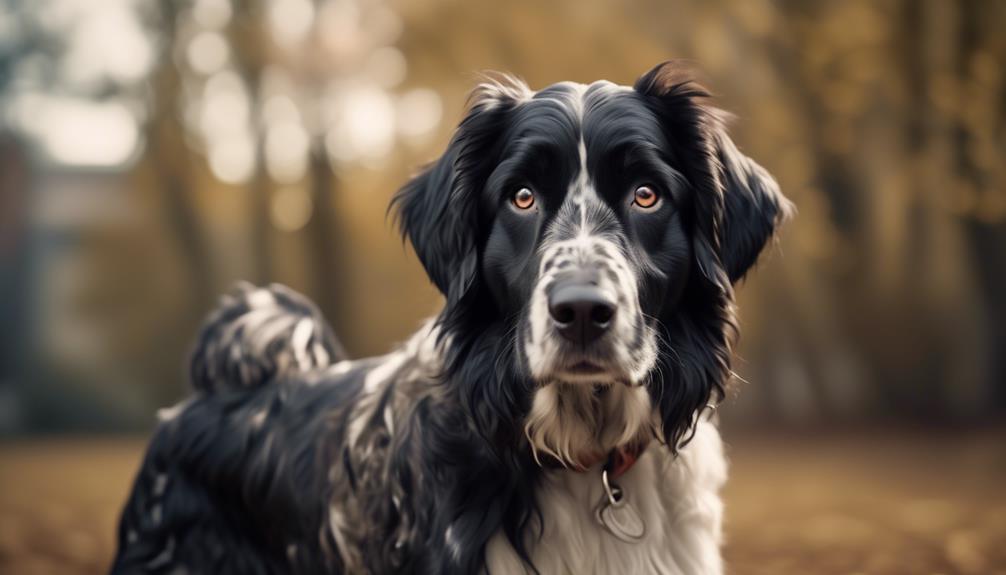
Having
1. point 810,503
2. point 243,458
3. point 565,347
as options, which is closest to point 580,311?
point 565,347

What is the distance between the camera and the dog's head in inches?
116

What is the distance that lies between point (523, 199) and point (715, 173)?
24.5 inches

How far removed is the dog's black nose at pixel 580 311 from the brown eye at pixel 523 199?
1.46ft

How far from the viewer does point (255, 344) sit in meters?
4.17

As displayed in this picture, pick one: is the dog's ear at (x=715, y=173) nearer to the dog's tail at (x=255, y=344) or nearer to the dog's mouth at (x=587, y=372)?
the dog's mouth at (x=587, y=372)

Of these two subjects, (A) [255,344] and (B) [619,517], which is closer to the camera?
(B) [619,517]

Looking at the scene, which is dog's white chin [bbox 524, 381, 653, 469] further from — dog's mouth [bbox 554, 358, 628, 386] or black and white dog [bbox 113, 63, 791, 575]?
dog's mouth [bbox 554, 358, 628, 386]

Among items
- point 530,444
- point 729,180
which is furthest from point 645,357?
point 729,180

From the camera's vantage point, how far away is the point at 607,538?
3.13 meters

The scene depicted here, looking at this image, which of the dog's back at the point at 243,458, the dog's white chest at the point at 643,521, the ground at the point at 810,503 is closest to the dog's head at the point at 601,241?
the dog's white chest at the point at 643,521

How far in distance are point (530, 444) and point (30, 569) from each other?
565 centimetres

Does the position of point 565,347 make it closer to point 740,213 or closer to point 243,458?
point 740,213

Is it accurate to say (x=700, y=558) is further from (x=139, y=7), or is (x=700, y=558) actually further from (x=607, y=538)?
(x=139, y=7)

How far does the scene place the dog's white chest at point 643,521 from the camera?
10.2 ft
